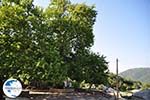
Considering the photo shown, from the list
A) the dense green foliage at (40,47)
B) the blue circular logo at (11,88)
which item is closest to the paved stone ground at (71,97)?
the dense green foliage at (40,47)

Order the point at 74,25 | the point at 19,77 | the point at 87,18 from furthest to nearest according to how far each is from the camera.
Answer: the point at 87,18 → the point at 74,25 → the point at 19,77

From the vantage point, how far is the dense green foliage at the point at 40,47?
35.4 m

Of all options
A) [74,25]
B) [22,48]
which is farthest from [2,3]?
[74,25]

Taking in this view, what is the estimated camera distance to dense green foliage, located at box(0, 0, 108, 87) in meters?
35.4

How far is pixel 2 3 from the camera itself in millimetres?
38281

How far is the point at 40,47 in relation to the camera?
38.1m

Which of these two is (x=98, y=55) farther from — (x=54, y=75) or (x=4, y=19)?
(x=4, y=19)

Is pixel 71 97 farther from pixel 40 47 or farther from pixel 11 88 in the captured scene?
pixel 11 88

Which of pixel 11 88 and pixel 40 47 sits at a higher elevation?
pixel 40 47

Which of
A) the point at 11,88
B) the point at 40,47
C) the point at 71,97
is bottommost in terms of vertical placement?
the point at 11,88

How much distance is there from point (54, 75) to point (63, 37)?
11.3 m

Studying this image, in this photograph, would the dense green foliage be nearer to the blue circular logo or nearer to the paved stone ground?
the paved stone ground

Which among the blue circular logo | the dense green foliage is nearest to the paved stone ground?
the dense green foliage

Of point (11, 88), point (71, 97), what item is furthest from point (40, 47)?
point (11, 88)
